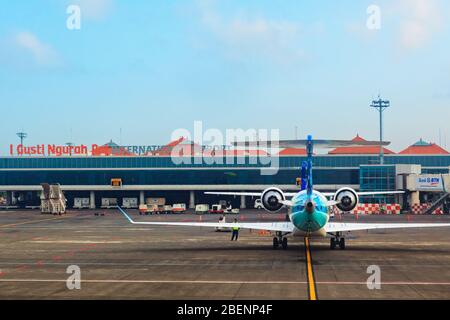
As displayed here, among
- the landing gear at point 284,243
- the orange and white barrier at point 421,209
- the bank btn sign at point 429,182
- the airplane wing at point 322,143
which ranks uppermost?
the airplane wing at point 322,143

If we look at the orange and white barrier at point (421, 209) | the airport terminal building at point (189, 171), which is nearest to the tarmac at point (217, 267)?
the orange and white barrier at point (421, 209)

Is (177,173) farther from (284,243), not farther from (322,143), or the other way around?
(284,243)

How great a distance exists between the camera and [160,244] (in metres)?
52.9

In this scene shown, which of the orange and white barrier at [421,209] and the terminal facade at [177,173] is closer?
the orange and white barrier at [421,209]

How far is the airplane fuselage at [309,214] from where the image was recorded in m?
40.9

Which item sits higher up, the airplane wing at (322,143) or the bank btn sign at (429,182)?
the airplane wing at (322,143)

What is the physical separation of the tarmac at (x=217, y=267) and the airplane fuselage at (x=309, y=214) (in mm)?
1739

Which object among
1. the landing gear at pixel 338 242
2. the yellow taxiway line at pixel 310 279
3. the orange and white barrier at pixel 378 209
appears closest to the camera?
the yellow taxiway line at pixel 310 279

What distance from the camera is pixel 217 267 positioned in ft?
117

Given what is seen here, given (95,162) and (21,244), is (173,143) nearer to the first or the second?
(95,162)

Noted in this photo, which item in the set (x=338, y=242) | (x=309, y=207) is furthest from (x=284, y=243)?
(x=309, y=207)

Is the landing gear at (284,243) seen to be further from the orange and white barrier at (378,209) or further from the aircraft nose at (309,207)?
the orange and white barrier at (378,209)

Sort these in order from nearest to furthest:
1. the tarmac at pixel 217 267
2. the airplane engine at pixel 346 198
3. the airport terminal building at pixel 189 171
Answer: the tarmac at pixel 217 267 < the airplane engine at pixel 346 198 < the airport terminal building at pixel 189 171
